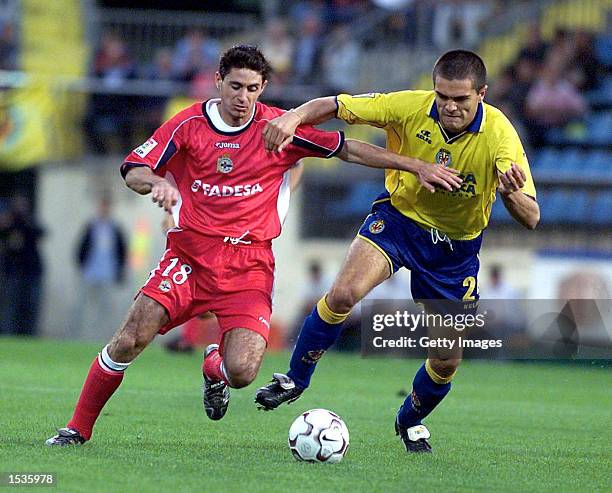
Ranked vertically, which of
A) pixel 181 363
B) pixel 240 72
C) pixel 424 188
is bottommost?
pixel 181 363

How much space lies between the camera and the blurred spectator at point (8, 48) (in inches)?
775

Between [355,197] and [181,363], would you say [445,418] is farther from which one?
[355,197]

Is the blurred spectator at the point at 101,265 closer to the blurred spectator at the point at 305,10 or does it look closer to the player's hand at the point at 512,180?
the blurred spectator at the point at 305,10

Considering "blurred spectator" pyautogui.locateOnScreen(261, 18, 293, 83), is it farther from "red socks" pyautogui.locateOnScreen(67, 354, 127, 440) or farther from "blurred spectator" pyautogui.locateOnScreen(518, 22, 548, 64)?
"red socks" pyautogui.locateOnScreen(67, 354, 127, 440)

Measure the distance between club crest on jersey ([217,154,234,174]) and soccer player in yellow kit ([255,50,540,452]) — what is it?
0.95 feet

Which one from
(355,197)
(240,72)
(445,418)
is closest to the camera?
(240,72)

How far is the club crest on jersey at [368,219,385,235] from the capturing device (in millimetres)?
8102

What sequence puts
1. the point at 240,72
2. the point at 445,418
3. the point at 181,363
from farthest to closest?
the point at 181,363 → the point at 445,418 → the point at 240,72

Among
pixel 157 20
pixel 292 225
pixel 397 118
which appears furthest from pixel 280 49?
pixel 397 118

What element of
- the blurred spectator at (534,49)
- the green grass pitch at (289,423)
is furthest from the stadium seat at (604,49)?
the green grass pitch at (289,423)

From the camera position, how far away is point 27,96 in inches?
719

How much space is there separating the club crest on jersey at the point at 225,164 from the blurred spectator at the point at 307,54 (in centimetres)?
1188

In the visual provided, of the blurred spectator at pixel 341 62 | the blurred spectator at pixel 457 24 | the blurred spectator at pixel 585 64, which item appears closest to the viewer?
the blurred spectator at pixel 341 62

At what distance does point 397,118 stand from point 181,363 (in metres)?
7.43
